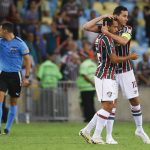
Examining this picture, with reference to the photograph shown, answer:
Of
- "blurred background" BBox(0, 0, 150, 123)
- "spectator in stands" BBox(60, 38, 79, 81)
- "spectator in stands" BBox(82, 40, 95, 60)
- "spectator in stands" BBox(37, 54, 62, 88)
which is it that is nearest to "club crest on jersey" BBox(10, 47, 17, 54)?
"blurred background" BBox(0, 0, 150, 123)

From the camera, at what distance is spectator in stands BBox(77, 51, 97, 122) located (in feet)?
81.4

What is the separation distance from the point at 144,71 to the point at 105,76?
39.4ft

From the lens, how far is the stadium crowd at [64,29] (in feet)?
88.3

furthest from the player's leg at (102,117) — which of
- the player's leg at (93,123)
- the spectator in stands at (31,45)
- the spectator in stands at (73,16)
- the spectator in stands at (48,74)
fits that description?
the spectator in stands at (73,16)

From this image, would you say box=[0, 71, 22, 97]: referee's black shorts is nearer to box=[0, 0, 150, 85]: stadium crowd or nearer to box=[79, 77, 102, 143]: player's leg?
box=[79, 77, 102, 143]: player's leg

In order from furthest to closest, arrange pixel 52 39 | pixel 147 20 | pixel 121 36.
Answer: pixel 147 20, pixel 52 39, pixel 121 36

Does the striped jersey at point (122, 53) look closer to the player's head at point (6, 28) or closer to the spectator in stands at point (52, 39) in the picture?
the player's head at point (6, 28)

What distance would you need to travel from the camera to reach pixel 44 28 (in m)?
29.3

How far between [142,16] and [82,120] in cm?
723

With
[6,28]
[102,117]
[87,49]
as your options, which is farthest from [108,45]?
[87,49]

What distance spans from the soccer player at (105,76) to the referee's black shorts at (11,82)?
3694mm

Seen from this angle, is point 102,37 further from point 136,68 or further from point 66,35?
point 66,35

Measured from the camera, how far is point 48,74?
2591cm

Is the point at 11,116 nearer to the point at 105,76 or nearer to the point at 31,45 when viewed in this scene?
the point at 105,76
